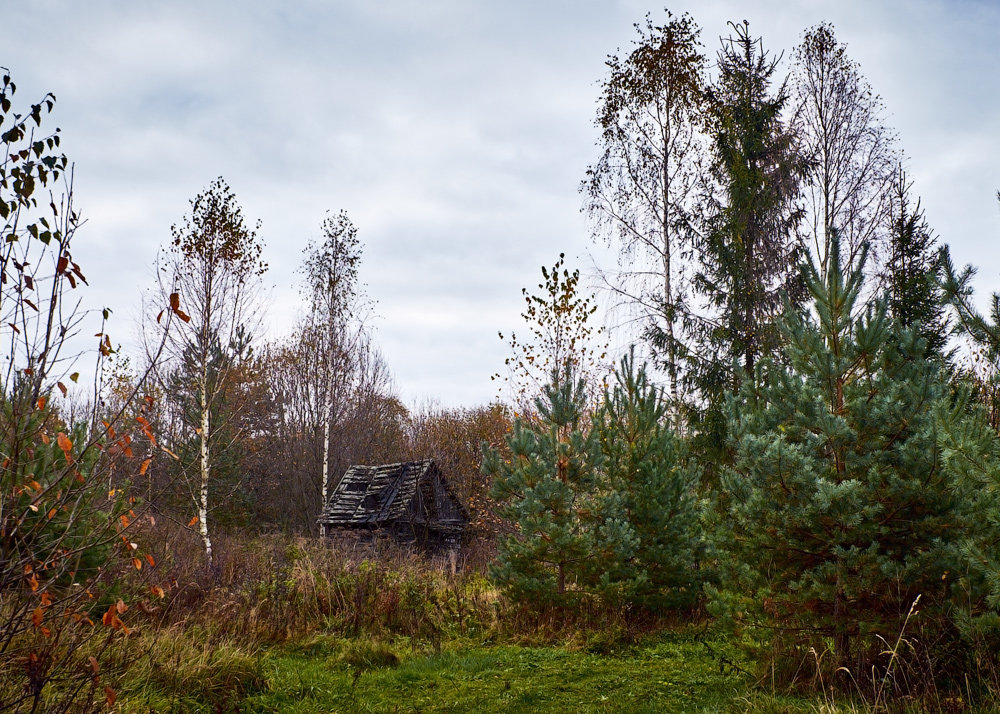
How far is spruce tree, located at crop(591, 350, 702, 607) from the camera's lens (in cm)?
1120

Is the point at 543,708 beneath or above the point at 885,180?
beneath

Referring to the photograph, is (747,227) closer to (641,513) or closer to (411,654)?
(641,513)

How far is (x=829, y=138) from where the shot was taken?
62.9 feet

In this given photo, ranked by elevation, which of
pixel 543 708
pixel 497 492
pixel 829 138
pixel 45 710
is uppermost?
pixel 829 138

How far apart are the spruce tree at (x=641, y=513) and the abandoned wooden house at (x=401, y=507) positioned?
8568 mm

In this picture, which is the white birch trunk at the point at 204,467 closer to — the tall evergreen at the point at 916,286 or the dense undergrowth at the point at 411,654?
the dense undergrowth at the point at 411,654

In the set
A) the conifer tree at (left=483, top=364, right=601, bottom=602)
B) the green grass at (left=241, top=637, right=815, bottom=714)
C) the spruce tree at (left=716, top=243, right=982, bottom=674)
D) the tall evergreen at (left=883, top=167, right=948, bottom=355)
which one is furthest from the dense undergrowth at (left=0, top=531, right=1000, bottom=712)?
the tall evergreen at (left=883, top=167, right=948, bottom=355)

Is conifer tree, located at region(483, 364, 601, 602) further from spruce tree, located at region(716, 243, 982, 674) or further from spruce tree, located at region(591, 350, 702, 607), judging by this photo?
spruce tree, located at region(716, 243, 982, 674)

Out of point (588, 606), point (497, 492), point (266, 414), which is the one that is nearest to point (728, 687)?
point (588, 606)

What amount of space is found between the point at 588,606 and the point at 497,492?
2323mm

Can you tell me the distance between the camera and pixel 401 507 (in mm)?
19344

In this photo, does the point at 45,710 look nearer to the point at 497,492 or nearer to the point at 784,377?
the point at 784,377

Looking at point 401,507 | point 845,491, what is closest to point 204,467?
point 401,507

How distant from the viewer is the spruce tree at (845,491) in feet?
20.3
